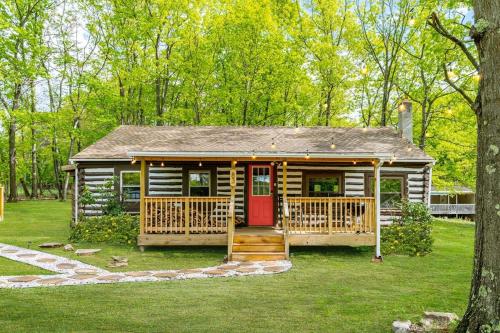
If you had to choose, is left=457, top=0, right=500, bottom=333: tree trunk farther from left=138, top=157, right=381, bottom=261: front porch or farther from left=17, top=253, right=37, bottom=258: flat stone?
left=17, top=253, right=37, bottom=258: flat stone

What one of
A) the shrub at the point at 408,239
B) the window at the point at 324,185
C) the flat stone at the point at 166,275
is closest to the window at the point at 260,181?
the window at the point at 324,185

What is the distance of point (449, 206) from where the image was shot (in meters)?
38.8

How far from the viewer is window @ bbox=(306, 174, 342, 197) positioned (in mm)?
15500

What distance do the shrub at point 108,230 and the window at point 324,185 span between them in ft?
20.8

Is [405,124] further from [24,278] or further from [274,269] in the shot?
[24,278]

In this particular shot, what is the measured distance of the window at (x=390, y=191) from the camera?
16109mm

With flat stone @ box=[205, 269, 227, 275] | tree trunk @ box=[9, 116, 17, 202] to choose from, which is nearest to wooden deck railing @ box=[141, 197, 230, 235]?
flat stone @ box=[205, 269, 227, 275]

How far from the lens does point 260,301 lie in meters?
7.14

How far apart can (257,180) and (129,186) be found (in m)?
5.16

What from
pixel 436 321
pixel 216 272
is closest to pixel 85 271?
pixel 216 272

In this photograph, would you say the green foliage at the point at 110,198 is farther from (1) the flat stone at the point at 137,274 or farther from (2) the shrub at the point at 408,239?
(2) the shrub at the point at 408,239

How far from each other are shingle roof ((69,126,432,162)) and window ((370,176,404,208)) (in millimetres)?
1424

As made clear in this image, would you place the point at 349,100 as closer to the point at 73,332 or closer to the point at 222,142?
the point at 222,142

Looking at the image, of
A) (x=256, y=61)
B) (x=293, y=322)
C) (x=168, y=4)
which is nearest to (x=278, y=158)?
(x=293, y=322)
